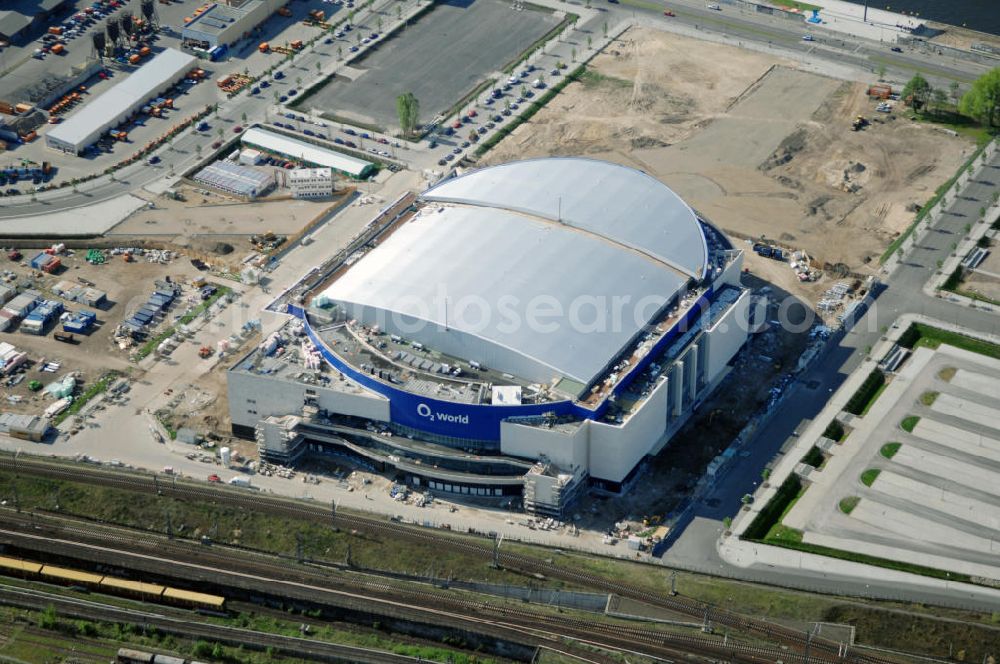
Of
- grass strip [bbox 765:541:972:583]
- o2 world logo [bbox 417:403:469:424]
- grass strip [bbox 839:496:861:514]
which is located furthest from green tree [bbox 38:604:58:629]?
grass strip [bbox 839:496:861:514]

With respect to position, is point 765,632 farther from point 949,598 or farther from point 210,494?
point 210,494

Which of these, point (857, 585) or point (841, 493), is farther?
point (841, 493)

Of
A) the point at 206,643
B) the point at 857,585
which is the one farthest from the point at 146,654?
the point at 857,585

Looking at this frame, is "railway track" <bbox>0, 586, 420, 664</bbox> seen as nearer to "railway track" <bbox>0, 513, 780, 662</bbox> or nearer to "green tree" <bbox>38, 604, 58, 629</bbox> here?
"green tree" <bbox>38, 604, 58, 629</bbox>

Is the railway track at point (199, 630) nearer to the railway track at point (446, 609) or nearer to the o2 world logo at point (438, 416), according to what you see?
the railway track at point (446, 609)

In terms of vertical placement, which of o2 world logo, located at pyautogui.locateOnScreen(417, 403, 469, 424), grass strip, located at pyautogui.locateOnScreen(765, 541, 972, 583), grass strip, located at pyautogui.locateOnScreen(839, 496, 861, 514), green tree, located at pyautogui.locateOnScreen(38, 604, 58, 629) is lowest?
grass strip, located at pyautogui.locateOnScreen(765, 541, 972, 583)

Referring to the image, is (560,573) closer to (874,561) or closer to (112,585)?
(874,561)

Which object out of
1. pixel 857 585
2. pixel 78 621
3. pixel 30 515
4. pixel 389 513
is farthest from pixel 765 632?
pixel 30 515

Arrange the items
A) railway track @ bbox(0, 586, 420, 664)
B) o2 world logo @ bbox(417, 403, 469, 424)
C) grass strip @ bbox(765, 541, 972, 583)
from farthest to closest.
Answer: o2 world logo @ bbox(417, 403, 469, 424)
grass strip @ bbox(765, 541, 972, 583)
railway track @ bbox(0, 586, 420, 664)

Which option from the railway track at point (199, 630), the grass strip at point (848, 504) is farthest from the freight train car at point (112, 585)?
the grass strip at point (848, 504)

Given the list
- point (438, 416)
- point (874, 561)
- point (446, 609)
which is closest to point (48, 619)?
point (446, 609)
